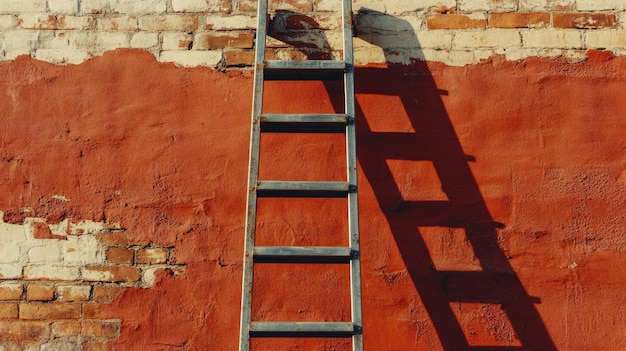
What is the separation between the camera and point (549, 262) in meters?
2.37

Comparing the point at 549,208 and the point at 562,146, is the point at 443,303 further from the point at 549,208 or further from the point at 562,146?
the point at 562,146

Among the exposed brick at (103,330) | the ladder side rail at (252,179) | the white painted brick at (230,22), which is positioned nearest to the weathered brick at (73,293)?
the exposed brick at (103,330)

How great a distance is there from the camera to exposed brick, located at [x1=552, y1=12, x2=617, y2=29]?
2512mm

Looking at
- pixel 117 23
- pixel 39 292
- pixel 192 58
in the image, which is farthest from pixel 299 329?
pixel 117 23

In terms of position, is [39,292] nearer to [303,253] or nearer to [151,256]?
[151,256]

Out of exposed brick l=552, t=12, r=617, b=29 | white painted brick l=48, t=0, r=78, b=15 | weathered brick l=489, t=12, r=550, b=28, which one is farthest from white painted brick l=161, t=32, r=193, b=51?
exposed brick l=552, t=12, r=617, b=29

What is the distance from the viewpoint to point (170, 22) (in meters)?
2.57

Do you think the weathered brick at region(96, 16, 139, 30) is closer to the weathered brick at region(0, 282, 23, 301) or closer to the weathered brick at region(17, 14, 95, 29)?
the weathered brick at region(17, 14, 95, 29)

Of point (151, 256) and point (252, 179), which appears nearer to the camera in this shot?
point (252, 179)

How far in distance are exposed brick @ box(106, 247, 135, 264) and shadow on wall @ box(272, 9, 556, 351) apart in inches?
34.2

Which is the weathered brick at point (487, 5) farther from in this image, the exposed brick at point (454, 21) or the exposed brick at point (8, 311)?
the exposed brick at point (8, 311)

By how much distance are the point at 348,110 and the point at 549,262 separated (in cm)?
87

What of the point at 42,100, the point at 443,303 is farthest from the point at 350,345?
the point at 42,100

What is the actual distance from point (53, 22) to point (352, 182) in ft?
4.26
